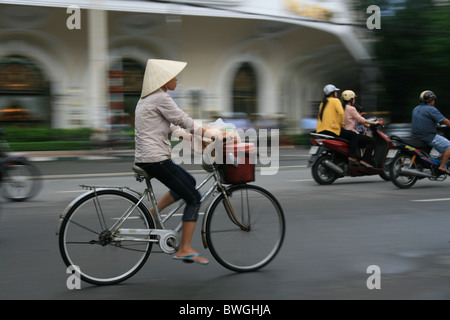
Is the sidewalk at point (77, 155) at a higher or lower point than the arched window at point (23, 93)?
lower

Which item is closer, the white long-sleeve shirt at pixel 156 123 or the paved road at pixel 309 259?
the paved road at pixel 309 259

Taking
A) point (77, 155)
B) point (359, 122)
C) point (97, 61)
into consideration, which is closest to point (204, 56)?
point (97, 61)

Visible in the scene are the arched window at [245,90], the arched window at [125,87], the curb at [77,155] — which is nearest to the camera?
the curb at [77,155]

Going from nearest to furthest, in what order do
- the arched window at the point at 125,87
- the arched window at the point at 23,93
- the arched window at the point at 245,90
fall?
the arched window at the point at 23,93 → the arched window at the point at 125,87 → the arched window at the point at 245,90

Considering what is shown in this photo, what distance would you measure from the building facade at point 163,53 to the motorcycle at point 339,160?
849 cm

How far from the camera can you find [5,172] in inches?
338

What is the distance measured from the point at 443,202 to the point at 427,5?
14.6m

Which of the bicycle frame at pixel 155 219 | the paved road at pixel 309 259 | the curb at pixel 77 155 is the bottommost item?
the paved road at pixel 309 259

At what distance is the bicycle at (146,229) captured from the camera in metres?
4.38

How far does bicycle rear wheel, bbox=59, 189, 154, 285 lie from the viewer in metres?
4.35

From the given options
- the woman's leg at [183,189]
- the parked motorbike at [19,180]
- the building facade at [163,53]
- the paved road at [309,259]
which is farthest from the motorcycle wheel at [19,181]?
the building facade at [163,53]

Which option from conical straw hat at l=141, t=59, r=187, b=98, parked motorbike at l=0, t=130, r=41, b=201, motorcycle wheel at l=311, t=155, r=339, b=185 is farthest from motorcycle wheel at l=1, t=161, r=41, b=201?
conical straw hat at l=141, t=59, r=187, b=98

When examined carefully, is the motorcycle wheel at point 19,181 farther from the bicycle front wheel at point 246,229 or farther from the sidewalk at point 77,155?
the sidewalk at point 77,155
